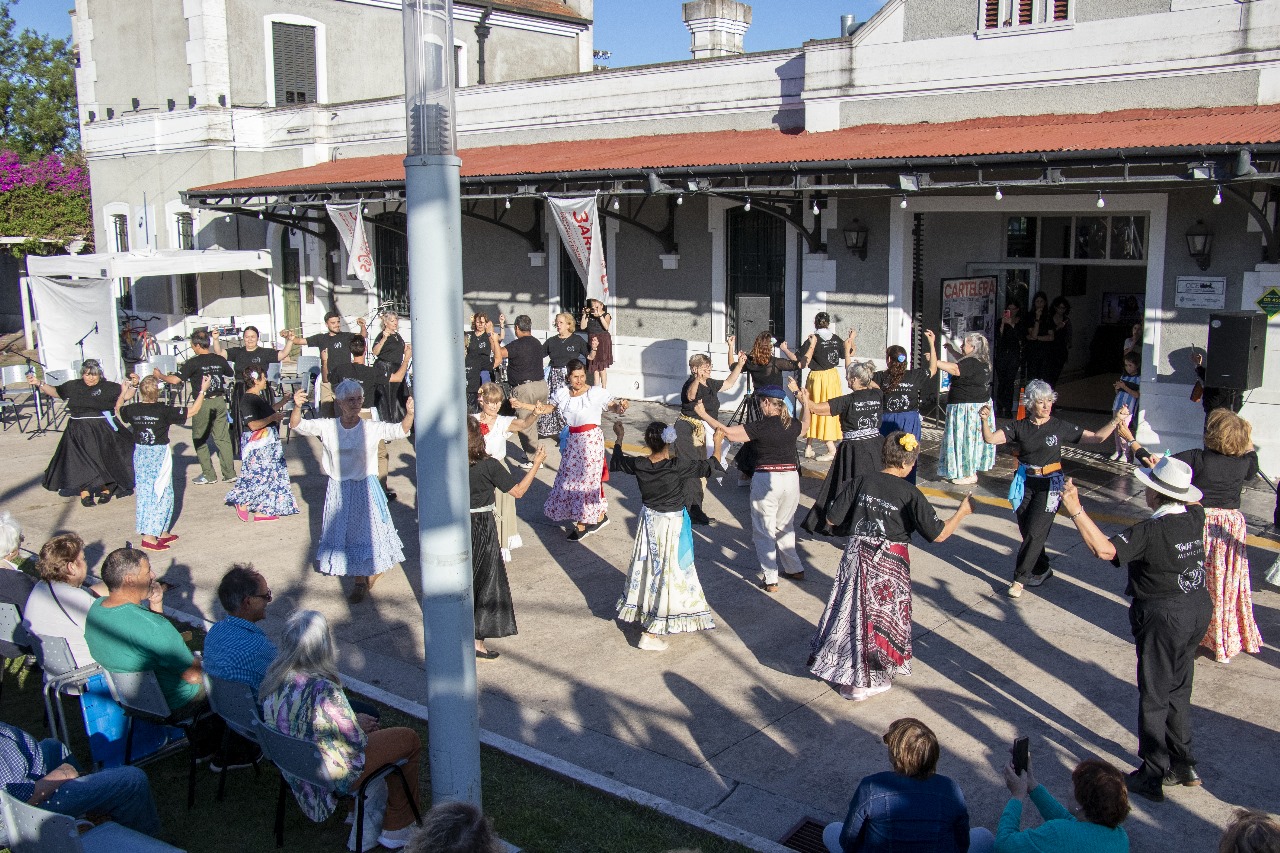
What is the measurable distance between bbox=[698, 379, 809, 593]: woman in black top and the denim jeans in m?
4.63

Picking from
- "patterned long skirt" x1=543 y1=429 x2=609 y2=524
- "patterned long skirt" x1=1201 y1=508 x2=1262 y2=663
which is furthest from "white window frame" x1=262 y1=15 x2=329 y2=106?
"patterned long skirt" x1=1201 y1=508 x2=1262 y2=663

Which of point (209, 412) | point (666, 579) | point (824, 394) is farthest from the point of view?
point (824, 394)

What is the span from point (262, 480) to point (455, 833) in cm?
814

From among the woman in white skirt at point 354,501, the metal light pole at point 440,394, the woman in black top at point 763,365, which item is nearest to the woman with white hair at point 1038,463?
the woman in black top at point 763,365

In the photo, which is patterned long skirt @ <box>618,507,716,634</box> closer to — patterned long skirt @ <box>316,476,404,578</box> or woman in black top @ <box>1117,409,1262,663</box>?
patterned long skirt @ <box>316,476,404,578</box>

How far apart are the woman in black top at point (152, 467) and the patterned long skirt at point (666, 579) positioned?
5.04 metres

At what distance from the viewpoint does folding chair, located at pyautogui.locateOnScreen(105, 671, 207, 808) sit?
5.70 meters

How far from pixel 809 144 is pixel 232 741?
1055 centimetres

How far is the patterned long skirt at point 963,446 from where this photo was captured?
11.5 metres

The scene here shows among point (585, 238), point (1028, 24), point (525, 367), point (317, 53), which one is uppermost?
point (317, 53)

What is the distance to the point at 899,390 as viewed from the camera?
10984 millimetres

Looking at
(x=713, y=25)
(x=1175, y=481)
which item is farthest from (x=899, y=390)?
(x=713, y=25)

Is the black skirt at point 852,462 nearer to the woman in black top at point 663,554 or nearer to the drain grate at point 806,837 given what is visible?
the woman in black top at point 663,554

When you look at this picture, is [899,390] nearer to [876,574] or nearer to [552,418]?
[552,418]
